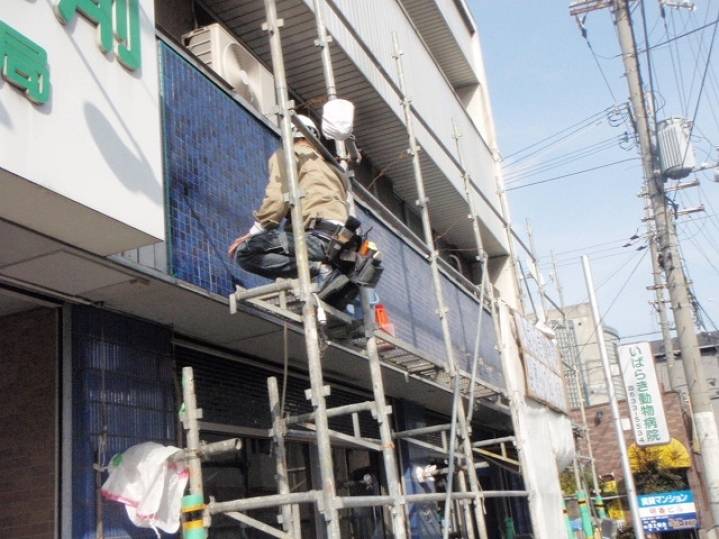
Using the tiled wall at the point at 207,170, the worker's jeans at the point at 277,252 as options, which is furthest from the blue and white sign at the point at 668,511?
the worker's jeans at the point at 277,252

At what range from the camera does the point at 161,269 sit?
4785 millimetres

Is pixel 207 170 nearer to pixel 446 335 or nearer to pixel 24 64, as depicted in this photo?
pixel 24 64

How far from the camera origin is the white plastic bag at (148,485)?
446 centimetres

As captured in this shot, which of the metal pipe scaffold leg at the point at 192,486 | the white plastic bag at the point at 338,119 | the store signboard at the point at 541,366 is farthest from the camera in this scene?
the store signboard at the point at 541,366

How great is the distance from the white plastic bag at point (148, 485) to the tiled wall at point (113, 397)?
0.43 feet

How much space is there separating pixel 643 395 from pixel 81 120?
18.2 metres

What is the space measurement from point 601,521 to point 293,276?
13693 millimetres

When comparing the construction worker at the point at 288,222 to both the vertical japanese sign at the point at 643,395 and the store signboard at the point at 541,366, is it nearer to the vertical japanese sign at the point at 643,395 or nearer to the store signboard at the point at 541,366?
the store signboard at the point at 541,366

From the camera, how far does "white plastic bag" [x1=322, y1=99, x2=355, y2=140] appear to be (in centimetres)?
509

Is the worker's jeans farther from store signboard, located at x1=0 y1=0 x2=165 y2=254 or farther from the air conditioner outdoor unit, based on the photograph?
the air conditioner outdoor unit

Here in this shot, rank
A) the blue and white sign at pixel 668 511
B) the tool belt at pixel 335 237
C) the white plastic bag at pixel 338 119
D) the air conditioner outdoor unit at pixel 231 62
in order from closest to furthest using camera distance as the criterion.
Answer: the tool belt at pixel 335 237 → the white plastic bag at pixel 338 119 → the air conditioner outdoor unit at pixel 231 62 → the blue and white sign at pixel 668 511

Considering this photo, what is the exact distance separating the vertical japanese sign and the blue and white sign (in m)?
2.75

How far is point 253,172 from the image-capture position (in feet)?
20.6

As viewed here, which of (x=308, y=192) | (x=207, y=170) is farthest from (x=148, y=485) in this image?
(x=207, y=170)
